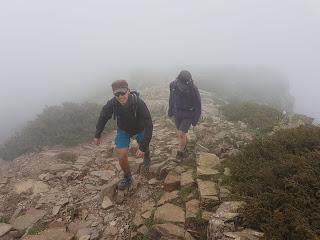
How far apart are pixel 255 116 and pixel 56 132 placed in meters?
6.33

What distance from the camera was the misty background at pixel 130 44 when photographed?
25.2 metres

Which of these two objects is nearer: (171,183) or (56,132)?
(171,183)

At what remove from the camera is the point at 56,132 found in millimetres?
12195

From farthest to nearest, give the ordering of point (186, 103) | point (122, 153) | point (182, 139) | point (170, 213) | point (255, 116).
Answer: point (255, 116) → point (182, 139) → point (186, 103) → point (122, 153) → point (170, 213)

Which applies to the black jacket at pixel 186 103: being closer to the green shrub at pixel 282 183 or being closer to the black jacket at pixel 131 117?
the green shrub at pixel 282 183

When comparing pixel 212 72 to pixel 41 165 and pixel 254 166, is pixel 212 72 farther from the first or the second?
pixel 254 166

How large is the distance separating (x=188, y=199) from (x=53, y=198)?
305 centimetres

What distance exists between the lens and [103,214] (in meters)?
7.10

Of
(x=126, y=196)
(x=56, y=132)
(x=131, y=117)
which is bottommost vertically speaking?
(x=56, y=132)

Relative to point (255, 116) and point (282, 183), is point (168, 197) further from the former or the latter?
point (255, 116)

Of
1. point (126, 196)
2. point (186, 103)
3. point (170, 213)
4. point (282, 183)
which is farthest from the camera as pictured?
point (186, 103)

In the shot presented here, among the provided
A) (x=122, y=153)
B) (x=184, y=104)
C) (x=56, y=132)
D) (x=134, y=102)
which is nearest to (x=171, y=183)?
(x=122, y=153)

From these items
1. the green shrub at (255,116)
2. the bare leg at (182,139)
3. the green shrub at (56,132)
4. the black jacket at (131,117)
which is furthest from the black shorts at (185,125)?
the green shrub at (56,132)

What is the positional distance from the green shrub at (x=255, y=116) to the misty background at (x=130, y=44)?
30.7 feet
